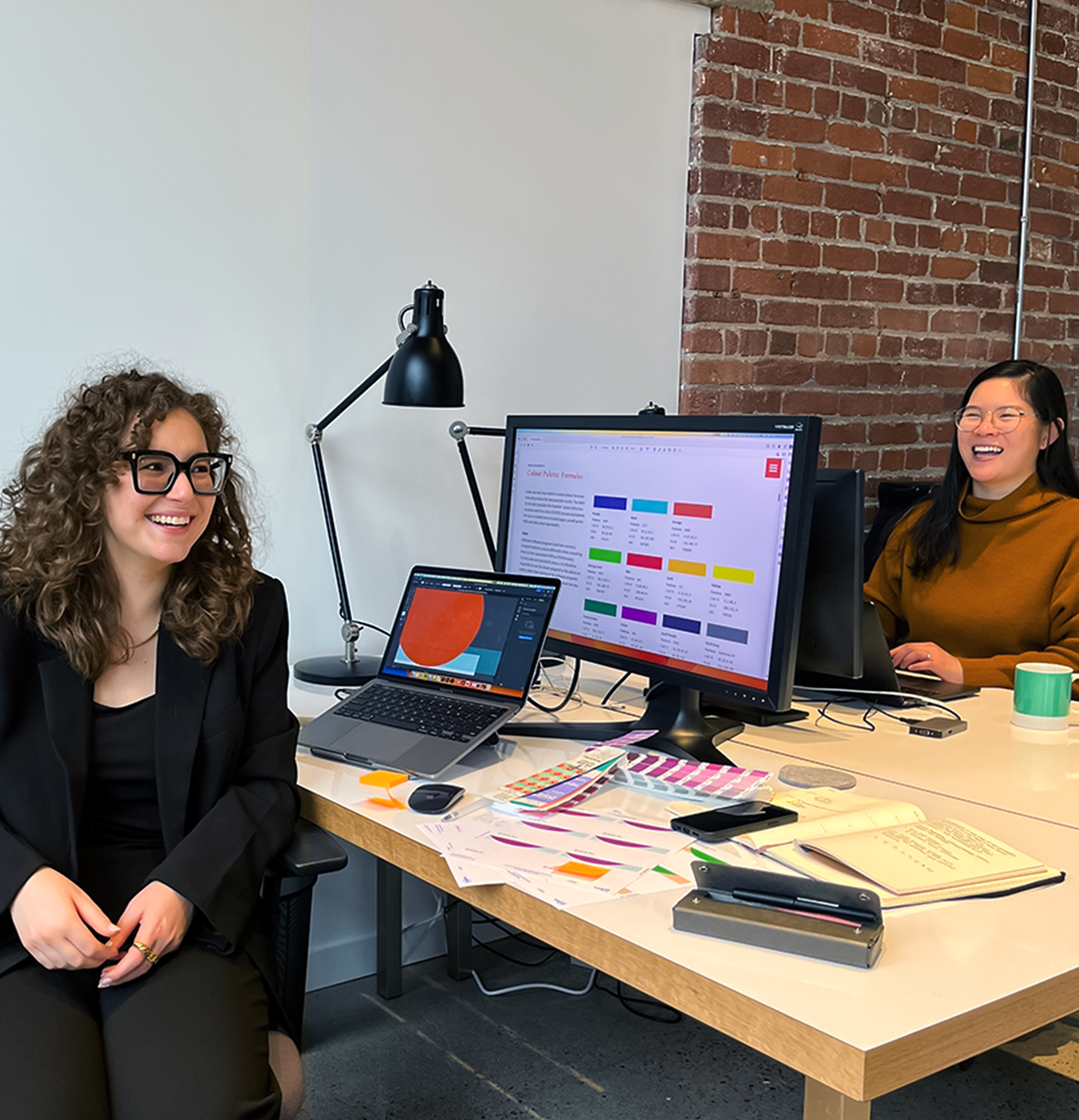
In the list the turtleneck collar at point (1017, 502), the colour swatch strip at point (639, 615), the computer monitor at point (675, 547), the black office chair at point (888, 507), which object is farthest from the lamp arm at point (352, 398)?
the black office chair at point (888, 507)

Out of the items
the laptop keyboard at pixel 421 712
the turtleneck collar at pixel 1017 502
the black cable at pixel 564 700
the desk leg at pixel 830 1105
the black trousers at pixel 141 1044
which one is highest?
the turtleneck collar at pixel 1017 502

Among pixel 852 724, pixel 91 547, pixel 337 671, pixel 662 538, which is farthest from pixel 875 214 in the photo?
pixel 91 547

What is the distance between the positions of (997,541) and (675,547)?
1.24 m

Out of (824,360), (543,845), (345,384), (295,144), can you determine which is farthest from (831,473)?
(824,360)

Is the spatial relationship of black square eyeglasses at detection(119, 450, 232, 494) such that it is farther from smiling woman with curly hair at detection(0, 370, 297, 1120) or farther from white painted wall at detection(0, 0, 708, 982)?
white painted wall at detection(0, 0, 708, 982)

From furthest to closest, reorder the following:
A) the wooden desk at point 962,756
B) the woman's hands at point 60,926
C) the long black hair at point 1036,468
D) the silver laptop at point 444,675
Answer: the long black hair at point 1036,468
the silver laptop at point 444,675
the wooden desk at point 962,756
the woman's hands at point 60,926

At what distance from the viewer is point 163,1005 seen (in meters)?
1.40

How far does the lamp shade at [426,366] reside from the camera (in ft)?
7.30

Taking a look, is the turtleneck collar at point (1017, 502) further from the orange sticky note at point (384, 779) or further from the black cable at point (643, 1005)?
the orange sticky note at point (384, 779)

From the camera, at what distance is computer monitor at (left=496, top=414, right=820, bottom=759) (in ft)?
5.34

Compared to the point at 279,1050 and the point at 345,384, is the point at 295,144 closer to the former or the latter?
the point at 345,384

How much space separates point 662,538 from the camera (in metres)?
1.82

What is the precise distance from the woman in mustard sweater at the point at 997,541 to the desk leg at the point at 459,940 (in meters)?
1.10

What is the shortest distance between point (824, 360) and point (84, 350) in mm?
1985
